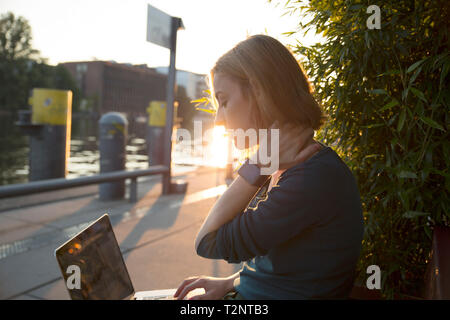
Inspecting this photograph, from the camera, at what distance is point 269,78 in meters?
1.22

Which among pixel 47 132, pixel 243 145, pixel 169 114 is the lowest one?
pixel 243 145

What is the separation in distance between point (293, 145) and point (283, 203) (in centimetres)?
22

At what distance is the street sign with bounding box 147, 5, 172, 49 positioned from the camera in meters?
5.97

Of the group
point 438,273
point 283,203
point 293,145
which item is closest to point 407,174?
point 438,273

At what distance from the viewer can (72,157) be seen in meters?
12.2

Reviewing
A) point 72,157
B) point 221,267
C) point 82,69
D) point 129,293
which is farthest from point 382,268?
point 82,69

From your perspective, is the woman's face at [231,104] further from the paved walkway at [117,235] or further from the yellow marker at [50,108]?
the yellow marker at [50,108]

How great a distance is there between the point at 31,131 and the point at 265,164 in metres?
7.10

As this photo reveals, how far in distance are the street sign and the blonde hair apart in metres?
5.10

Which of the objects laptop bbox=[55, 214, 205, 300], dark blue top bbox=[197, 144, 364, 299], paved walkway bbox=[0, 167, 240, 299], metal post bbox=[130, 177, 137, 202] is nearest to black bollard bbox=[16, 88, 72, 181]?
paved walkway bbox=[0, 167, 240, 299]

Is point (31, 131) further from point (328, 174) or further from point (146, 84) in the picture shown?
point (146, 84)

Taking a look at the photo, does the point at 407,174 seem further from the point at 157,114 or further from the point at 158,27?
the point at 157,114

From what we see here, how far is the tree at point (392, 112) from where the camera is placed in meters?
1.73

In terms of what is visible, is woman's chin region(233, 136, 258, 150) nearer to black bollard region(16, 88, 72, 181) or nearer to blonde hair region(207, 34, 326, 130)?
blonde hair region(207, 34, 326, 130)
